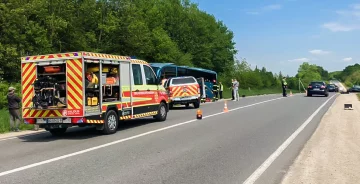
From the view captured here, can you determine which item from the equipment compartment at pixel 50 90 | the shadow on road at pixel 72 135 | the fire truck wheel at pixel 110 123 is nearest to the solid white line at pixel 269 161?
the fire truck wheel at pixel 110 123

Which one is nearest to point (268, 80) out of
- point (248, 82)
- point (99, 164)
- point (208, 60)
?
point (248, 82)

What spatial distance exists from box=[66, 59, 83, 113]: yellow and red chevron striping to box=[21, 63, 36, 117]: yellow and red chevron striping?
1.32 metres

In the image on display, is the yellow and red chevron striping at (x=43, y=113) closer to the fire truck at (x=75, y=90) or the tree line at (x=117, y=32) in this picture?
the fire truck at (x=75, y=90)

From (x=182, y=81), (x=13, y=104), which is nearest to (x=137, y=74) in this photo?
(x=13, y=104)

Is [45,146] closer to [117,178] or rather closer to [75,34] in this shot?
[117,178]

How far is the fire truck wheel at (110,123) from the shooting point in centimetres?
1183

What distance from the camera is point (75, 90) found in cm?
1109

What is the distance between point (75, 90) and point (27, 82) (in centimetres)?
178

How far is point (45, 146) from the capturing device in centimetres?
1007

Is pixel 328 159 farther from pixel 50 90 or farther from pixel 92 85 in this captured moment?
pixel 50 90

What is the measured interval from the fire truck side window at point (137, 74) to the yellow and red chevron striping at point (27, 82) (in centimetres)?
337

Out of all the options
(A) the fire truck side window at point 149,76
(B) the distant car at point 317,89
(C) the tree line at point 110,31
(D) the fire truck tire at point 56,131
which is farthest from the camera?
(B) the distant car at point 317,89

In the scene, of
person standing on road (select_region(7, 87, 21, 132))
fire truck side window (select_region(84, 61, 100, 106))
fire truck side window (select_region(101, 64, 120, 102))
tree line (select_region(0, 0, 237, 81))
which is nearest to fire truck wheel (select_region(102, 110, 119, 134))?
fire truck side window (select_region(101, 64, 120, 102))

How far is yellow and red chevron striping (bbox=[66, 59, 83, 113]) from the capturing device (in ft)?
36.2
